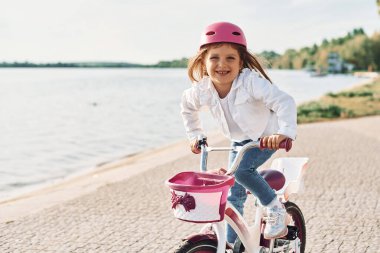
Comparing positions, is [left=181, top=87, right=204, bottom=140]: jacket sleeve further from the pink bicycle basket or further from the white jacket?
the pink bicycle basket

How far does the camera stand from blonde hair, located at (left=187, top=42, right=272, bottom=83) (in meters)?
3.41

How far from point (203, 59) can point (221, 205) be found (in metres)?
1.03

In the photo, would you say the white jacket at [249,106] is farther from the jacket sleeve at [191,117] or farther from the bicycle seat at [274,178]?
the bicycle seat at [274,178]

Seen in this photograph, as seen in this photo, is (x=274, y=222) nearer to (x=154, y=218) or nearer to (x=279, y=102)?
(x=279, y=102)

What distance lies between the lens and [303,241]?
456 centimetres

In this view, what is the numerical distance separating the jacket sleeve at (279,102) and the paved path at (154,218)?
2.31m

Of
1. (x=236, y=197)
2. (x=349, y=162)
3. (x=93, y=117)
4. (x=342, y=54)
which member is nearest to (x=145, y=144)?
(x=349, y=162)

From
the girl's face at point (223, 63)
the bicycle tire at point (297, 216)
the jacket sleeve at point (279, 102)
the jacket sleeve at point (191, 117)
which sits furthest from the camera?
the bicycle tire at point (297, 216)

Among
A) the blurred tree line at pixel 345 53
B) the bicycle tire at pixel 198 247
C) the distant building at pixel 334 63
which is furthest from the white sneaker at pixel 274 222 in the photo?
the distant building at pixel 334 63

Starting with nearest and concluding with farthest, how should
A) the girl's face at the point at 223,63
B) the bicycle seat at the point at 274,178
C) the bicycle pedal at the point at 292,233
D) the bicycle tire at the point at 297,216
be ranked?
the girl's face at the point at 223,63 < the bicycle seat at the point at 274,178 < the bicycle pedal at the point at 292,233 < the bicycle tire at the point at 297,216

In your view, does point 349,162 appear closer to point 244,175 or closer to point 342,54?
point 244,175

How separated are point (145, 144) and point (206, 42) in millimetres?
15752

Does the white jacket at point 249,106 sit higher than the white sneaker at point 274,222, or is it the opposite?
the white jacket at point 249,106

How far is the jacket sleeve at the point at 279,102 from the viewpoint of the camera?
3.18 metres
